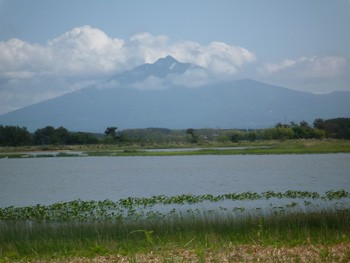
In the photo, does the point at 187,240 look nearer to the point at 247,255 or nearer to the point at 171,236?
the point at 171,236

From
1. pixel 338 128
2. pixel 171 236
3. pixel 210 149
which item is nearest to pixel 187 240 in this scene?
pixel 171 236

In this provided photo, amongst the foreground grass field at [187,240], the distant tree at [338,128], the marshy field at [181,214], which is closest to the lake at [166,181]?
the marshy field at [181,214]

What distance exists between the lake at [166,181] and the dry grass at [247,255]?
49.2ft

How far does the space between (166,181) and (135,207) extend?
1182 cm

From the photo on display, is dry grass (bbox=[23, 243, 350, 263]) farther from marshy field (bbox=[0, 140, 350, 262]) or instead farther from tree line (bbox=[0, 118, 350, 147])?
tree line (bbox=[0, 118, 350, 147])

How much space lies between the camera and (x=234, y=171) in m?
39.5

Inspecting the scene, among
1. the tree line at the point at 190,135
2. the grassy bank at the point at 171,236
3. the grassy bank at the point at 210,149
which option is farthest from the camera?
the tree line at the point at 190,135

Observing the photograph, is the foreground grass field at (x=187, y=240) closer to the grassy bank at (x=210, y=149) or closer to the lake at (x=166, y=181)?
the lake at (x=166, y=181)

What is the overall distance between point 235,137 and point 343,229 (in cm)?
7141

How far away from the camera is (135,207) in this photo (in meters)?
22.3

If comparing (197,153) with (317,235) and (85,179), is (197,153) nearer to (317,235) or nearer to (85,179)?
(85,179)

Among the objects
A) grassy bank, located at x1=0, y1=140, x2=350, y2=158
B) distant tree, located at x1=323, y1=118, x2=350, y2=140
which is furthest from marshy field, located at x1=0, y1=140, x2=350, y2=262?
distant tree, located at x1=323, y1=118, x2=350, y2=140

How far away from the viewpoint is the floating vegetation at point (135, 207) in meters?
19.2

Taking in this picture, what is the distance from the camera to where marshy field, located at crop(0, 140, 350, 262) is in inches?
454
